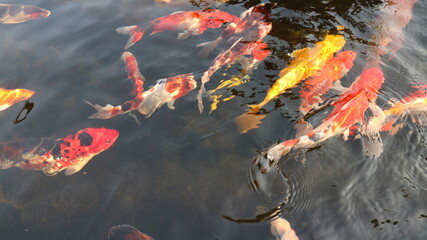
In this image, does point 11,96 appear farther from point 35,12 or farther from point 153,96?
point 35,12

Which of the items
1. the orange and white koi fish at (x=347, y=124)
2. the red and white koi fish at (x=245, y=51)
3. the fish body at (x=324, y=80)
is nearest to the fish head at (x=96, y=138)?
the red and white koi fish at (x=245, y=51)

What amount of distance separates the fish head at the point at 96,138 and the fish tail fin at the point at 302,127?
2.55 m

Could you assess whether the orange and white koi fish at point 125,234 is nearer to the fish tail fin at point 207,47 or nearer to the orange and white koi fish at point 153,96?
the orange and white koi fish at point 153,96

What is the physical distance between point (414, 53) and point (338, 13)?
5.43 feet

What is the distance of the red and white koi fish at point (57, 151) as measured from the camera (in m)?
4.54

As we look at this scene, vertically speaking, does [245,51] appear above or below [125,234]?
above

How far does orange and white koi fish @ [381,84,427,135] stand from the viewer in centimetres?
467

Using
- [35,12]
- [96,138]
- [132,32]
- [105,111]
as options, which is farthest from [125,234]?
[35,12]

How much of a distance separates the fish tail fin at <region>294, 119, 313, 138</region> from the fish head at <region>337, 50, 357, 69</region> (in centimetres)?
154

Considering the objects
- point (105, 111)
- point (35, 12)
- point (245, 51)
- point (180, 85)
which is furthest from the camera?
point (35, 12)

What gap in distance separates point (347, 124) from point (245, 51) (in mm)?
2178

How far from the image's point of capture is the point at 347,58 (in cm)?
562

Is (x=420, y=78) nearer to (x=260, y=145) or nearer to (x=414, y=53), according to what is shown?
(x=414, y=53)

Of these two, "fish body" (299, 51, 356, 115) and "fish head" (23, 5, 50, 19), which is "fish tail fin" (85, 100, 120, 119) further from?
"fish head" (23, 5, 50, 19)
